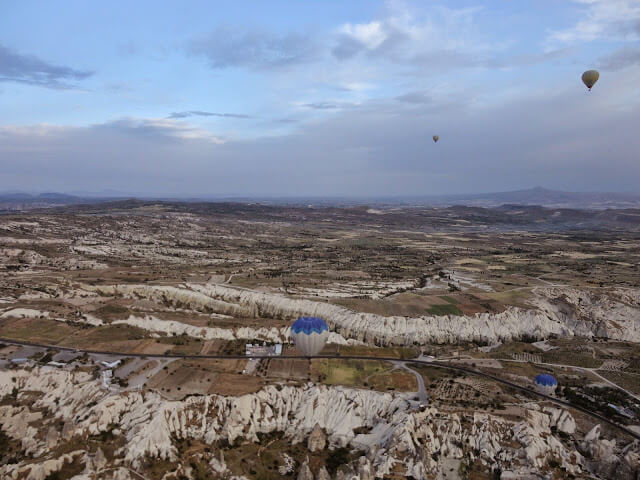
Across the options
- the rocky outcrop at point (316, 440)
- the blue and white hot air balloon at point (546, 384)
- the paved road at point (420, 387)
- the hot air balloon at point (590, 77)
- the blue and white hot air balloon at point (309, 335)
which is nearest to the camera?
the rocky outcrop at point (316, 440)

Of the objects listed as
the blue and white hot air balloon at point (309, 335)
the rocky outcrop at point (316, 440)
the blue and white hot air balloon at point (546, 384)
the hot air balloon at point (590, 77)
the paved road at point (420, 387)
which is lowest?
the rocky outcrop at point (316, 440)

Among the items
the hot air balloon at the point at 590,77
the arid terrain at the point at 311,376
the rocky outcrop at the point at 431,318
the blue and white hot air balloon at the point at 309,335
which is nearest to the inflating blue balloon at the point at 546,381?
the arid terrain at the point at 311,376

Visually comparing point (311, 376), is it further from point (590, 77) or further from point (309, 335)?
point (590, 77)

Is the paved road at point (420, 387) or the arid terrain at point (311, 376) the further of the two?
the paved road at point (420, 387)

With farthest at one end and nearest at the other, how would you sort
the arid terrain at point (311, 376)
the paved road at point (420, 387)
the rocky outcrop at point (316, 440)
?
the paved road at point (420, 387) → the rocky outcrop at point (316, 440) → the arid terrain at point (311, 376)

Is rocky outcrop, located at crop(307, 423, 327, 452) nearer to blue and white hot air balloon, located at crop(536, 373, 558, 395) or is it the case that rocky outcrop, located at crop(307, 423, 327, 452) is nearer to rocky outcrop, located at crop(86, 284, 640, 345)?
rocky outcrop, located at crop(86, 284, 640, 345)

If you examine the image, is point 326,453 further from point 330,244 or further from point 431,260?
point 330,244

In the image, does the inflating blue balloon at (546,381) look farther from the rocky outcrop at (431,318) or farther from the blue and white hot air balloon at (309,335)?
the blue and white hot air balloon at (309,335)
